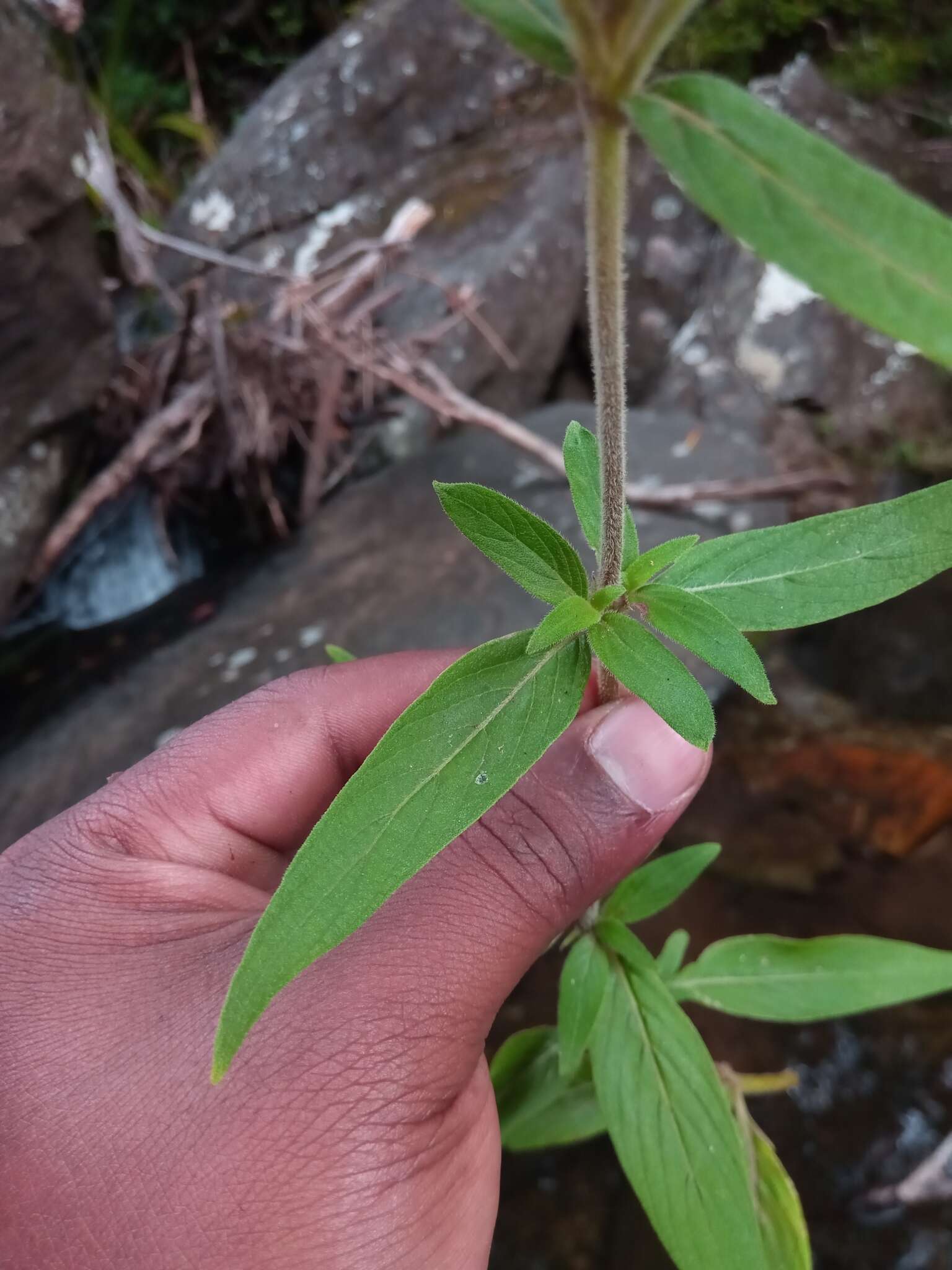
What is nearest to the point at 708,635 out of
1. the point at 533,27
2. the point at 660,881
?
the point at 533,27

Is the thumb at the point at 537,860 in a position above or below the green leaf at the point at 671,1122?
above

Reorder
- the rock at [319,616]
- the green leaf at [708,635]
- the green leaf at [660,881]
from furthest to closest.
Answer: the rock at [319,616]
the green leaf at [660,881]
the green leaf at [708,635]

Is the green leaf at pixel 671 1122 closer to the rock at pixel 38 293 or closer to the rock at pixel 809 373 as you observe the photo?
the rock at pixel 38 293

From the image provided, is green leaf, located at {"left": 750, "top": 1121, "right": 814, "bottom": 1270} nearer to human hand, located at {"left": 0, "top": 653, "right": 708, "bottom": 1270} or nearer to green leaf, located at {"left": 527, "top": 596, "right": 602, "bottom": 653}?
human hand, located at {"left": 0, "top": 653, "right": 708, "bottom": 1270}

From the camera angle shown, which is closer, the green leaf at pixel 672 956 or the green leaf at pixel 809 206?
the green leaf at pixel 809 206

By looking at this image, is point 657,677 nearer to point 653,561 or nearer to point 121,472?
point 653,561

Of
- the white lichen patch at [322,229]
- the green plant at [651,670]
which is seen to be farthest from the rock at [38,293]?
the green plant at [651,670]

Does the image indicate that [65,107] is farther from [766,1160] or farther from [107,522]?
[766,1160]

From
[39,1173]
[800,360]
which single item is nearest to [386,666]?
[39,1173]
